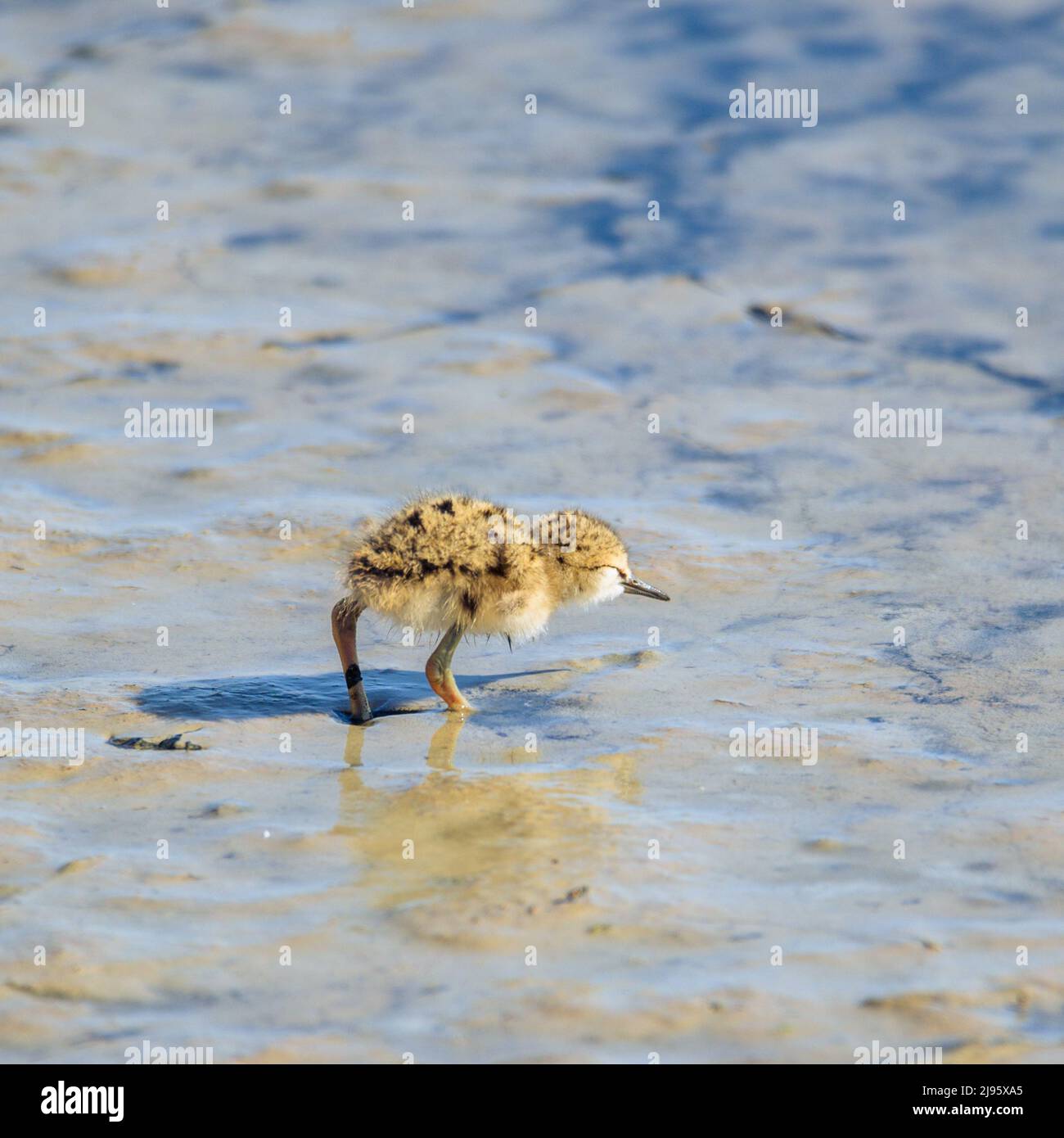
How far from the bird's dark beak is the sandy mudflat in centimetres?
22

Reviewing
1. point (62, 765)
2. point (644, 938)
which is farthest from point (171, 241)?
point (644, 938)

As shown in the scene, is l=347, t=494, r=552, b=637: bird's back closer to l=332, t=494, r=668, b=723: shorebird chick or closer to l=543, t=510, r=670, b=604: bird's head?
l=332, t=494, r=668, b=723: shorebird chick

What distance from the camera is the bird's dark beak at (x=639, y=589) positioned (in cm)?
646

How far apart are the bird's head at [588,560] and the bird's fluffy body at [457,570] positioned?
2cm

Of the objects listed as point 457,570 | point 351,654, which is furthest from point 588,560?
point 351,654

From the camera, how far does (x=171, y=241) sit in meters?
10.9

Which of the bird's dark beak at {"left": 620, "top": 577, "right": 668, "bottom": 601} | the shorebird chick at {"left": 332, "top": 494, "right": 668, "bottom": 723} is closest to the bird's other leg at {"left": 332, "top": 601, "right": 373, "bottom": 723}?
the shorebird chick at {"left": 332, "top": 494, "right": 668, "bottom": 723}

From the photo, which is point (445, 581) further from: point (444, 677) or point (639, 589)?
point (639, 589)

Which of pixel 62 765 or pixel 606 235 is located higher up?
pixel 606 235

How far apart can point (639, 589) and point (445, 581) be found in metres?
0.99

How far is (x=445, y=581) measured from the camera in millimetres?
5844

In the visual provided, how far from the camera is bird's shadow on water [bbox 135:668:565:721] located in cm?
569

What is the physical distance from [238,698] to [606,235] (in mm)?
6156
